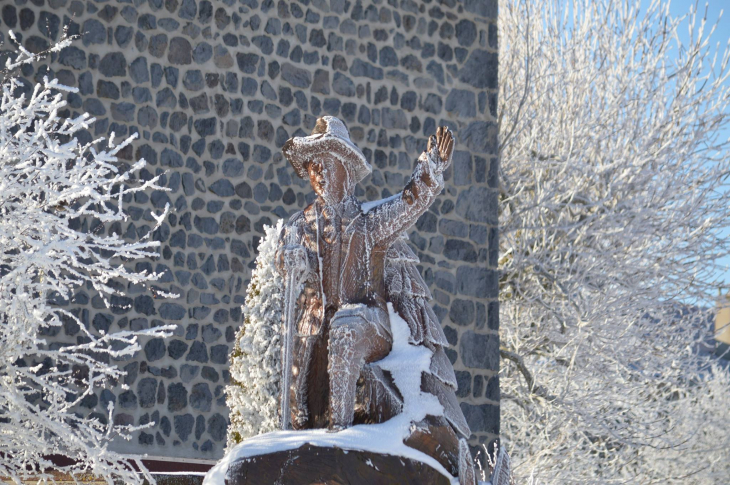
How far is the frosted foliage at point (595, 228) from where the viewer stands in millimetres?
10539

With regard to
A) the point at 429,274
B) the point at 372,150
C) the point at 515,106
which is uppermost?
the point at 515,106

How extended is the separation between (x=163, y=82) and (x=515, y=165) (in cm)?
466

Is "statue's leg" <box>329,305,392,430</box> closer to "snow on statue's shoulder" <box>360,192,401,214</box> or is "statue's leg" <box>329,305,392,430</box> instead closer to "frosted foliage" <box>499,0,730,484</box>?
"snow on statue's shoulder" <box>360,192,401,214</box>

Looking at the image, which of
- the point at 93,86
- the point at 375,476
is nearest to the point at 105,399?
the point at 93,86

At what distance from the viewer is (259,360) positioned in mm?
4914

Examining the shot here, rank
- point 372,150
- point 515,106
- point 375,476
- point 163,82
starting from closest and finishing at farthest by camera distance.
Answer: point 375,476 < point 163,82 < point 372,150 < point 515,106

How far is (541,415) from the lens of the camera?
10562 mm

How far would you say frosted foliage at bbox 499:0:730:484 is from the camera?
34.6 ft

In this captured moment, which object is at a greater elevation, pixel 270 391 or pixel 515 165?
pixel 515 165

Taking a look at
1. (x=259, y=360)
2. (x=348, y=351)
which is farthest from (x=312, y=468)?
(x=259, y=360)

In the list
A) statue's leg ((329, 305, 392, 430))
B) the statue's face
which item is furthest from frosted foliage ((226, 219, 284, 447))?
statue's leg ((329, 305, 392, 430))

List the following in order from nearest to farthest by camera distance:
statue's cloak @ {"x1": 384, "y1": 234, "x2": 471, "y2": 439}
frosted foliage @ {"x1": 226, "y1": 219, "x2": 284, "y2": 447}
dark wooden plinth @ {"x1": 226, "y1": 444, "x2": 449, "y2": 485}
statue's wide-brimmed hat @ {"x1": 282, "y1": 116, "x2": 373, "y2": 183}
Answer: dark wooden plinth @ {"x1": 226, "y1": 444, "x2": 449, "y2": 485}
statue's cloak @ {"x1": 384, "y1": 234, "x2": 471, "y2": 439}
statue's wide-brimmed hat @ {"x1": 282, "y1": 116, "x2": 373, "y2": 183}
frosted foliage @ {"x1": 226, "y1": 219, "x2": 284, "y2": 447}

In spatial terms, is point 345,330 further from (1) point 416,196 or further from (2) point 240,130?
(2) point 240,130

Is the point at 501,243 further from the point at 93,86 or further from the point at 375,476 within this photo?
the point at 375,476
